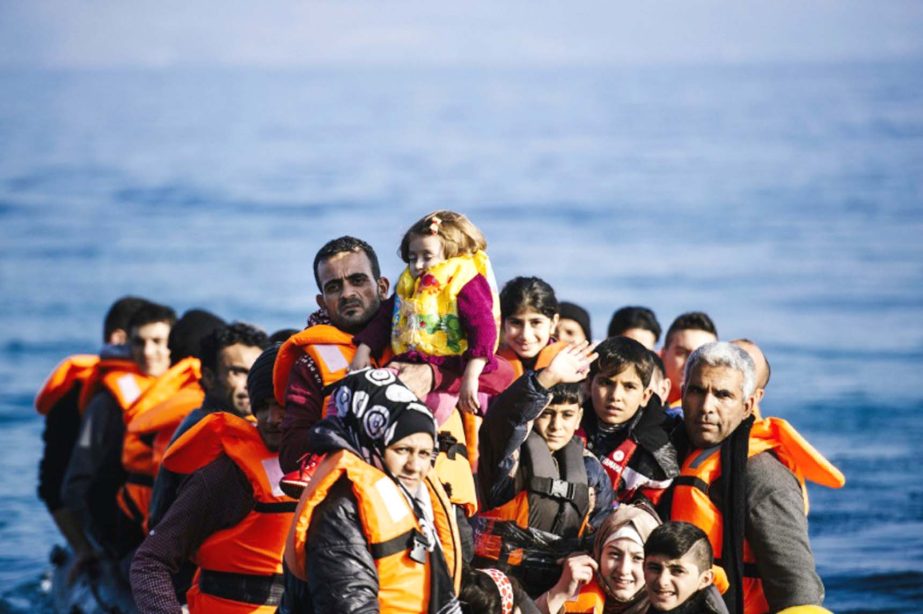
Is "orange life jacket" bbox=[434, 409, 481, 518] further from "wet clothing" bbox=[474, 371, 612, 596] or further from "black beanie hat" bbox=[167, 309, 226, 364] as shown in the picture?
"black beanie hat" bbox=[167, 309, 226, 364]

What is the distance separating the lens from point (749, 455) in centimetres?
609

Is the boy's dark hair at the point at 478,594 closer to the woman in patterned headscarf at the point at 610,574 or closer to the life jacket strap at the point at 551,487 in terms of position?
the woman in patterned headscarf at the point at 610,574

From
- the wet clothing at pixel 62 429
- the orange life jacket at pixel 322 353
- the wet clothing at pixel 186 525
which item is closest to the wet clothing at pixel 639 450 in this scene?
the orange life jacket at pixel 322 353

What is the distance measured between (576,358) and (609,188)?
52.4m

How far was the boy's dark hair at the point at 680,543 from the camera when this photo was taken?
5438 mm

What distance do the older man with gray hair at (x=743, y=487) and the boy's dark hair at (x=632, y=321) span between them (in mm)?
2570

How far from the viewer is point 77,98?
118 meters

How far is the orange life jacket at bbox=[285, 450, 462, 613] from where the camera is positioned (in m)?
4.79

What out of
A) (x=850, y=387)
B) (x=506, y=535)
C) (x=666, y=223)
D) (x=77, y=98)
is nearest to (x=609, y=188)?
(x=666, y=223)

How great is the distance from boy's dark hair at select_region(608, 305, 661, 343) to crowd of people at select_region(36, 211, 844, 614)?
197 cm

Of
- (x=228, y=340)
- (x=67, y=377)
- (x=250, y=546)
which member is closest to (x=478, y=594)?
(x=250, y=546)

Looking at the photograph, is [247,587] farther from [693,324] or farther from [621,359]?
[693,324]

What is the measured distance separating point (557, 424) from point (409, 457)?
1.27 m

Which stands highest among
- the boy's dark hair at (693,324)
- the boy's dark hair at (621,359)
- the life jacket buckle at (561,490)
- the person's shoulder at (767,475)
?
the boy's dark hair at (693,324)
